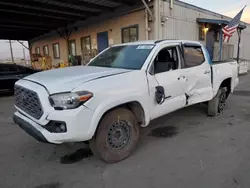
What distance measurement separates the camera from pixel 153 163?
312 cm

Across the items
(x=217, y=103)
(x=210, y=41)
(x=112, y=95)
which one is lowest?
(x=217, y=103)

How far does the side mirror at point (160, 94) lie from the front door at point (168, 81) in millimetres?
47

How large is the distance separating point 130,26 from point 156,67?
8.18 meters

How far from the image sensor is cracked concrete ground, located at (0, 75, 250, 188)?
267cm

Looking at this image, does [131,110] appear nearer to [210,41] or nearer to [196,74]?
[196,74]

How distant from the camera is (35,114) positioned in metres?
2.81

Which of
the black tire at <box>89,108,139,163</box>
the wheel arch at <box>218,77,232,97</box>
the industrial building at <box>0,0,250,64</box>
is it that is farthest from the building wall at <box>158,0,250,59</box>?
the black tire at <box>89,108,139,163</box>

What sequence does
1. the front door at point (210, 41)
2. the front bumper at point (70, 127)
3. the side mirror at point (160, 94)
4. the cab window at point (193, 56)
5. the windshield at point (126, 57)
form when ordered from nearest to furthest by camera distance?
the front bumper at point (70, 127)
the side mirror at point (160, 94)
the windshield at point (126, 57)
the cab window at point (193, 56)
the front door at point (210, 41)

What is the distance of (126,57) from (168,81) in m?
0.93

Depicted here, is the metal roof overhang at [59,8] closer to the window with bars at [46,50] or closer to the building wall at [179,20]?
the building wall at [179,20]

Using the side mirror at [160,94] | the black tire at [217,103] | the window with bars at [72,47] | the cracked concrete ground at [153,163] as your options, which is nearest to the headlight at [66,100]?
the cracked concrete ground at [153,163]

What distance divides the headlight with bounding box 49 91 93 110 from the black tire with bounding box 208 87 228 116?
3.92 meters

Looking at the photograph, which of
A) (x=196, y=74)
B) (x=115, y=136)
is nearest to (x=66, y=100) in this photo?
(x=115, y=136)

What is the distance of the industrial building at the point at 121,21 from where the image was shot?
10.0 m
